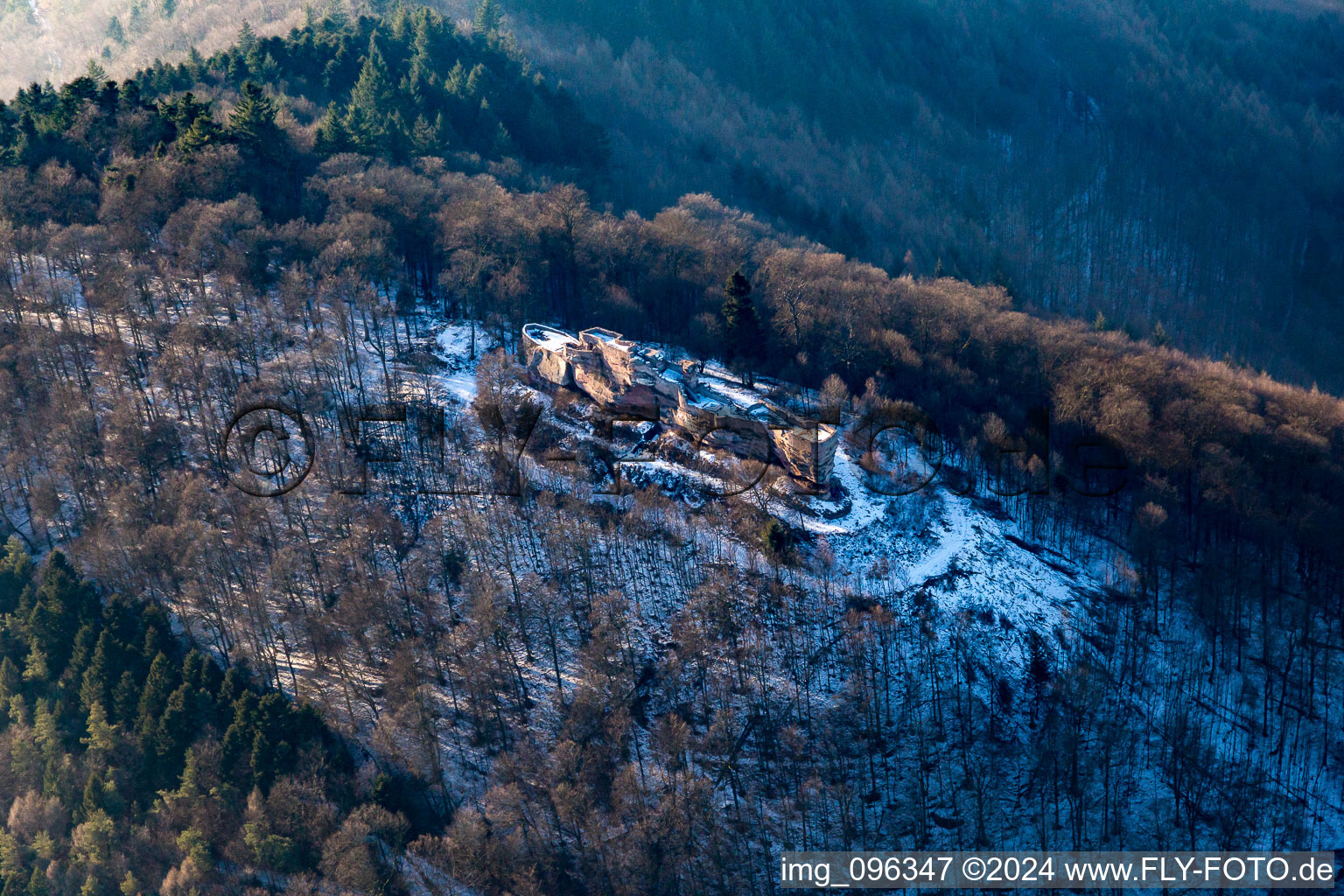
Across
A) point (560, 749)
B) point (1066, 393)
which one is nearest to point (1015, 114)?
point (1066, 393)

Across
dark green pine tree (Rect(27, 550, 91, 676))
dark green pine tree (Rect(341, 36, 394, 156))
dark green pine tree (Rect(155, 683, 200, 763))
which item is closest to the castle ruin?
dark green pine tree (Rect(155, 683, 200, 763))

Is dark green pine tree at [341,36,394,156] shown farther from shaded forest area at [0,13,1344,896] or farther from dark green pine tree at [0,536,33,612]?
dark green pine tree at [0,536,33,612]

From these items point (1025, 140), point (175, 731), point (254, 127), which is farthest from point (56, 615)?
point (1025, 140)

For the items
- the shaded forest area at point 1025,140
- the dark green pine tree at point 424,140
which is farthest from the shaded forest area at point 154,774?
the shaded forest area at point 1025,140

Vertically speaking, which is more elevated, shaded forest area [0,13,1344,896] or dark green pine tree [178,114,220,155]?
dark green pine tree [178,114,220,155]

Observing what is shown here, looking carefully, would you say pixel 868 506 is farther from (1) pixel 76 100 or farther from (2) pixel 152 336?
(1) pixel 76 100
